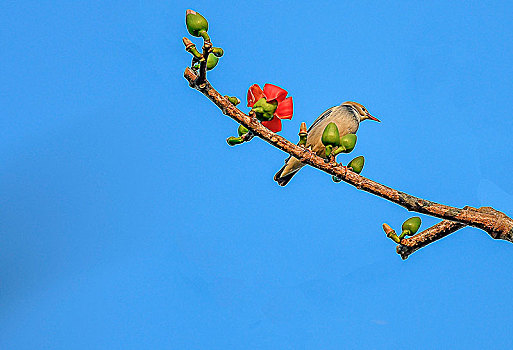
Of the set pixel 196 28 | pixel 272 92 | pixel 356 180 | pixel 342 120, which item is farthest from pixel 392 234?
pixel 342 120

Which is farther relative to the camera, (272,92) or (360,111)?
(360,111)

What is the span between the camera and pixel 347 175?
535 millimetres

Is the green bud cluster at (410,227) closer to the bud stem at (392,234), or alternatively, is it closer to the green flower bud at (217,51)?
the bud stem at (392,234)

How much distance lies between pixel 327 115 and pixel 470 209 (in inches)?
42.4

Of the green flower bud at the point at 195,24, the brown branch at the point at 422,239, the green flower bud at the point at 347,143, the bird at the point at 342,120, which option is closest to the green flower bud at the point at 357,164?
the green flower bud at the point at 347,143

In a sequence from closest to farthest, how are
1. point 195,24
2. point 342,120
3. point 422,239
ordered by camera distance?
point 195,24 → point 422,239 → point 342,120

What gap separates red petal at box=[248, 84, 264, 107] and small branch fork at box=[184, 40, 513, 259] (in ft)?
0.17

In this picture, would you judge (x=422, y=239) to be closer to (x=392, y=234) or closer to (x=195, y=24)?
(x=392, y=234)

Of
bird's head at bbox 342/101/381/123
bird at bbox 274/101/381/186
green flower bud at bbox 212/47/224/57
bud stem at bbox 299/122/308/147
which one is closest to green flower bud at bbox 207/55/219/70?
green flower bud at bbox 212/47/224/57

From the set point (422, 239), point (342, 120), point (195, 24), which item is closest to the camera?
point (195, 24)

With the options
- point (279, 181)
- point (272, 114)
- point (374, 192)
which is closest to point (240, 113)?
point (272, 114)

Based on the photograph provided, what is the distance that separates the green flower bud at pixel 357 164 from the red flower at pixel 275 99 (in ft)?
0.30

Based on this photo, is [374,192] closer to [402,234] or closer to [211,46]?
[402,234]

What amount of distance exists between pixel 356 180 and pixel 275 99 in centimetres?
13
